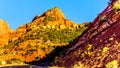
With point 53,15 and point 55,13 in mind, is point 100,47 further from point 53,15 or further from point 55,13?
point 55,13

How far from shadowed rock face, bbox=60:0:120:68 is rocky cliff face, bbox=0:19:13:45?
7694 cm

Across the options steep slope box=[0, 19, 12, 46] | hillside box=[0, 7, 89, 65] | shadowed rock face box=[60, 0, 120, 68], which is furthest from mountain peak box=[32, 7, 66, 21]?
shadowed rock face box=[60, 0, 120, 68]

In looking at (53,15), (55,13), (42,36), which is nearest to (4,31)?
(53,15)

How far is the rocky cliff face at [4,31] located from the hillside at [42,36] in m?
1.09

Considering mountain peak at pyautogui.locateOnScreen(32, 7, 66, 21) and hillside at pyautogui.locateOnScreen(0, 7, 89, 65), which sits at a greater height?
mountain peak at pyautogui.locateOnScreen(32, 7, 66, 21)

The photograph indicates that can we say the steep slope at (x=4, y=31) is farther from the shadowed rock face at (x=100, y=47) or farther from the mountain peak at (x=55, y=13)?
the shadowed rock face at (x=100, y=47)

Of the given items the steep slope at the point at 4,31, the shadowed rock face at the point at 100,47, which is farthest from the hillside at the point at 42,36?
the shadowed rock face at the point at 100,47

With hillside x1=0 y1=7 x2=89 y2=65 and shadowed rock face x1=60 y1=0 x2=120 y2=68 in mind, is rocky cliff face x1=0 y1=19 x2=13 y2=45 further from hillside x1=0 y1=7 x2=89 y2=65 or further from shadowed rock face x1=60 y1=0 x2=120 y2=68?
shadowed rock face x1=60 y1=0 x2=120 y2=68

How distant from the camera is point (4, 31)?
369 ft

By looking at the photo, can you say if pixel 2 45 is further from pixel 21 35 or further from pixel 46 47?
pixel 46 47

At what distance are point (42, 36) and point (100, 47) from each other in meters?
70.1

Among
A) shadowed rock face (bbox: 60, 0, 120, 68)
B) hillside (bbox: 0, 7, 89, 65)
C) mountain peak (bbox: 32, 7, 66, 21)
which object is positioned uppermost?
mountain peak (bbox: 32, 7, 66, 21)

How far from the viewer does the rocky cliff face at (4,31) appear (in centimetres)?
10473

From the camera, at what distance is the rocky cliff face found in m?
105
